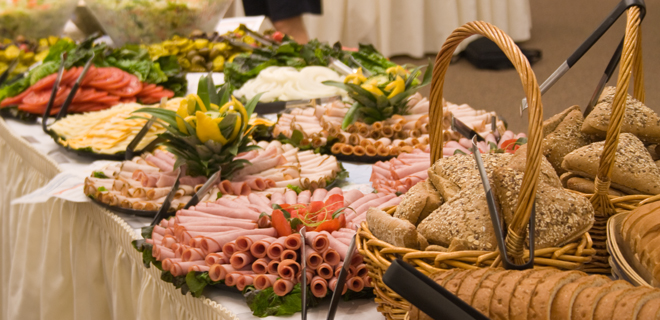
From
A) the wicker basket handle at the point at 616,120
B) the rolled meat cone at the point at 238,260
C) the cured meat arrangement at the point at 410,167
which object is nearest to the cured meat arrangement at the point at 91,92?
the cured meat arrangement at the point at 410,167

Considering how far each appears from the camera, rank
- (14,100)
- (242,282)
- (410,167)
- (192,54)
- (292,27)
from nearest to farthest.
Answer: (242,282)
(410,167)
(14,100)
(192,54)
(292,27)

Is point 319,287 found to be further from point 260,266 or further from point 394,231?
point 394,231

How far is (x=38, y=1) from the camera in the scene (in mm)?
3426

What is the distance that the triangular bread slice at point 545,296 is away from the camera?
67 centimetres

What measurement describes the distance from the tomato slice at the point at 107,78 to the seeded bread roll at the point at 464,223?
1870 mm

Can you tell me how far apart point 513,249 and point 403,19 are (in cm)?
543

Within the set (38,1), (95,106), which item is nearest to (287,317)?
(95,106)

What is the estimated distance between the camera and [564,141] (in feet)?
3.67

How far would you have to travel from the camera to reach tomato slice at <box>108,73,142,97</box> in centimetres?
246

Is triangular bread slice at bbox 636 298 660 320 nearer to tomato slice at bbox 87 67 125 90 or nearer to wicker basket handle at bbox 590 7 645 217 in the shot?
wicker basket handle at bbox 590 7 645 217

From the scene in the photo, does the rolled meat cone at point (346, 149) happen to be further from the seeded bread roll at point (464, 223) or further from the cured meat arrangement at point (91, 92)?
the cured meat arrangement at point (91, 92)

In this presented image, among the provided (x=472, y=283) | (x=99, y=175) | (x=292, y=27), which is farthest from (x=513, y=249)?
(x=292, y=27)

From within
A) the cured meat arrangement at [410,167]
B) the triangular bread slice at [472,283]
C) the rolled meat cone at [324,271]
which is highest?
the triangular bread slice at [472,283]

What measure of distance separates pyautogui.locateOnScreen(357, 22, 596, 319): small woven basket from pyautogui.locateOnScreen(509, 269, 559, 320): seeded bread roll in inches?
3.3
